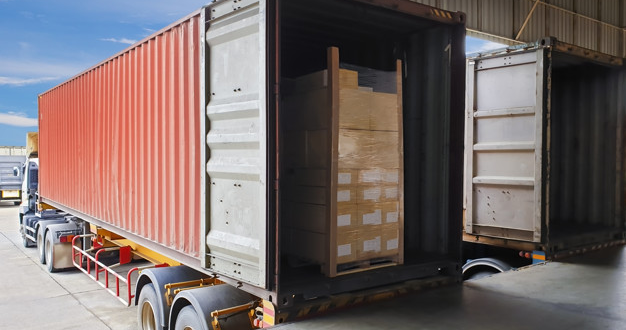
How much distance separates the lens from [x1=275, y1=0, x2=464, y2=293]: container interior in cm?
418

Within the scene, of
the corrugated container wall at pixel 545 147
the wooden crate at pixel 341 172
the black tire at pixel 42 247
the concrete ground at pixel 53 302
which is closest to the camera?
the wooden crate at pixel 341 172

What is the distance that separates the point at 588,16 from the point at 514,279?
1909 centimetres

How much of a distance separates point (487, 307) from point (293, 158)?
6.24ft

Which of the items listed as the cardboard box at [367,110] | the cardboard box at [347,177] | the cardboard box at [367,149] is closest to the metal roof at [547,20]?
the cardboard box at [367,110]

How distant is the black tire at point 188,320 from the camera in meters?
3.70

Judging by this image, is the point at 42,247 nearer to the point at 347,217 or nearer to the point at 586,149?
the point at 347,217

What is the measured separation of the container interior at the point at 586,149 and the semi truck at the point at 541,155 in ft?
0.04

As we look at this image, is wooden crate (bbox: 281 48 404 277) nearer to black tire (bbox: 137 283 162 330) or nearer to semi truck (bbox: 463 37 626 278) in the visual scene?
black tire (bbox: 137 283 162 330)

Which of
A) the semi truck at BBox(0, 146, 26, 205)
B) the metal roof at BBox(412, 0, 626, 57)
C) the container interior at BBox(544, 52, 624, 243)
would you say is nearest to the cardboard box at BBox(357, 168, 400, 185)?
the container interior at BBox(544, 52, 624, 243)

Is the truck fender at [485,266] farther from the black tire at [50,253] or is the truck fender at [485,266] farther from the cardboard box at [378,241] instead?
the black tire at [50,253]

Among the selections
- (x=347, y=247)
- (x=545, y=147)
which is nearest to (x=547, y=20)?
(x=545, y=147)

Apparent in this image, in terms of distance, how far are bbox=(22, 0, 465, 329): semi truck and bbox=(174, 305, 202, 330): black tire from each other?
0.10ft

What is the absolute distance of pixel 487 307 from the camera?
11.9 ft

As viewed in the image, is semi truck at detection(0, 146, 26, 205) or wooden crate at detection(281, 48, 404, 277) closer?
wooden crate at detection(281, 48, 404, 277)
